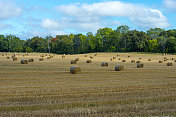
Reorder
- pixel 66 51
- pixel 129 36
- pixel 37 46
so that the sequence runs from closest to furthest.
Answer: pixel 129 36 → pixel 66 51 → pixel 37 46

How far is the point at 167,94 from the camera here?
1044 centimetres

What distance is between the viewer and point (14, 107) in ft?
27.0

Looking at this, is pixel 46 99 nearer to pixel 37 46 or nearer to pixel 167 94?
pixel 167 94

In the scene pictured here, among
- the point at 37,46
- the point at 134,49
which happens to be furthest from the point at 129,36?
the point at 37,46

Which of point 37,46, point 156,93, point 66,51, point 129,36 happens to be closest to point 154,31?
point 129,36

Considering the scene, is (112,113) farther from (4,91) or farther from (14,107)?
(4,91)

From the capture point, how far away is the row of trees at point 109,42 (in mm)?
82562

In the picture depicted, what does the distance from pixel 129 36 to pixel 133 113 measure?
78.5 m

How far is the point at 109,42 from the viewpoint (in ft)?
302

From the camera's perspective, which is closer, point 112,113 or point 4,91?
point 112,113

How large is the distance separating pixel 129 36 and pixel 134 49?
4732mm

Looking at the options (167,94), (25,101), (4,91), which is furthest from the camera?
(4,91)

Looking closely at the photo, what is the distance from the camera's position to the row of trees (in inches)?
3250

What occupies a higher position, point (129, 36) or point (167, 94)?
point (129, 36)
